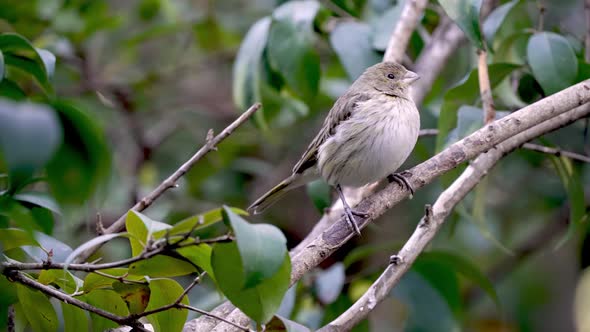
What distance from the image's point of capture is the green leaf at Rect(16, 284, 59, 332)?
2.45 m

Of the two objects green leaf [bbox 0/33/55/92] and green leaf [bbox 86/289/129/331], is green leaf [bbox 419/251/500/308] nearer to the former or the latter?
green leaf [bbox 86/289/129/331]

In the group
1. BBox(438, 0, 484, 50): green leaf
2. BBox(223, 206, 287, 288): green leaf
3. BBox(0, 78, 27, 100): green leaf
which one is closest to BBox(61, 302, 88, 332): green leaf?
BBox(0, 78, 27, 100): green leaf

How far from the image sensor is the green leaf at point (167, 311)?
2.43 metres

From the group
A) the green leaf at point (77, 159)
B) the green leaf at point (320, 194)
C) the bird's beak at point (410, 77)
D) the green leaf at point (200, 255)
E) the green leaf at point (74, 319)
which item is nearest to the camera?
the green leaf at point (77, 159)

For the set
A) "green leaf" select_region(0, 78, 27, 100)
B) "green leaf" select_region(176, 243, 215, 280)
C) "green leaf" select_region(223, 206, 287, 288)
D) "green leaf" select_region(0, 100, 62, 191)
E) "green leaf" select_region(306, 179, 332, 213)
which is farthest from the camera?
"green leaf" select_region(306, 179, 332, 213)

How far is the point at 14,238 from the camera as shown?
8.00 ft

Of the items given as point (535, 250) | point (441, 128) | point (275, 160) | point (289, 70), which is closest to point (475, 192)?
point (441, 128)

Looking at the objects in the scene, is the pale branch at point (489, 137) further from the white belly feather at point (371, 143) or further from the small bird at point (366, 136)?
the white belly feather at point (371, 143)

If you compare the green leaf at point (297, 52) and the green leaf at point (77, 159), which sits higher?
the green leaf at point (77, 159)

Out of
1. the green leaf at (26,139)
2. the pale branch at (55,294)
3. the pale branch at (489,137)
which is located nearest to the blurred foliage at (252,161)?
the green leaf at (26,139)

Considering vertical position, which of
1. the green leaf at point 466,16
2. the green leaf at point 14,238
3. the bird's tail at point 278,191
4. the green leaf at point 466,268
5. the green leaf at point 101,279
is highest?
the green leaf at point 466,16

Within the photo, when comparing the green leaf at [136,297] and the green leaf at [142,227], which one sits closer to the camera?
the green leaf at [142,227]

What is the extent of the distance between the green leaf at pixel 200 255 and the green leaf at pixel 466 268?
7.10ft

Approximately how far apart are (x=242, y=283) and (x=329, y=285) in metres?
2.03
